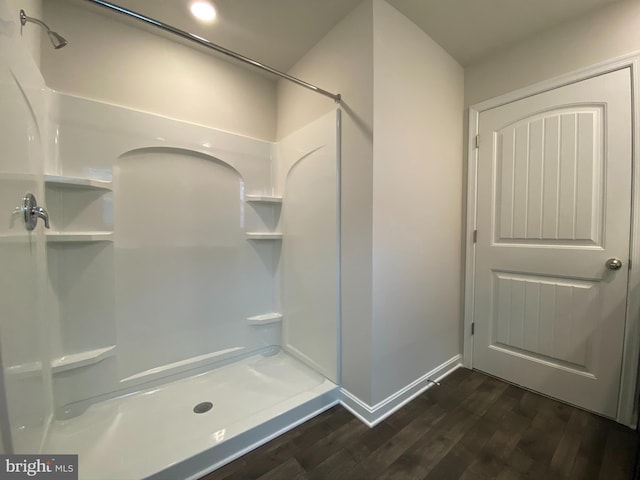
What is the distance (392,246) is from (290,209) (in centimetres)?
95

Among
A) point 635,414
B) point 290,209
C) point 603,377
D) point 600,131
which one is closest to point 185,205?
point 290,209

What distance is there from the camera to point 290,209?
82.7 inches

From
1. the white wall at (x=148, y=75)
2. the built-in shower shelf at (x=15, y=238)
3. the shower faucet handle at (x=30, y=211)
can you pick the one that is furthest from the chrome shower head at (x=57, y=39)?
the built-in shower shelf at (x=15, y=238)

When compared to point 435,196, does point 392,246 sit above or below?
below

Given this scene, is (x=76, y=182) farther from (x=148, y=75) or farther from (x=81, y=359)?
(x=81, y=359)

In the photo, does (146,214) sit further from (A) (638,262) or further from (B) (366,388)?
(A) (638,262)

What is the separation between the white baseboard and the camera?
146 centimetres

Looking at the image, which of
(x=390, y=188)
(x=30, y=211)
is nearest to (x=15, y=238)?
(x=30, y=211)

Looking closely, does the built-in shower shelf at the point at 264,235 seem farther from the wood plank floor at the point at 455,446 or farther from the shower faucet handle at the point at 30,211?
the wood plank floor at the point at 455,446

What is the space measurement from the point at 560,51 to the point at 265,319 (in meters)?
2.82

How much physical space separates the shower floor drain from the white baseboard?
85cm

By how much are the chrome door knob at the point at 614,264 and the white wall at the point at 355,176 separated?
139 centimetres

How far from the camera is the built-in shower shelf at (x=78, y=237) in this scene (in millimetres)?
1384

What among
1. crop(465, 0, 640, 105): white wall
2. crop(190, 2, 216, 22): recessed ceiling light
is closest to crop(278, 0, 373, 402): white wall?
crop(190, 2, 216, 22): recessed ceiling light
